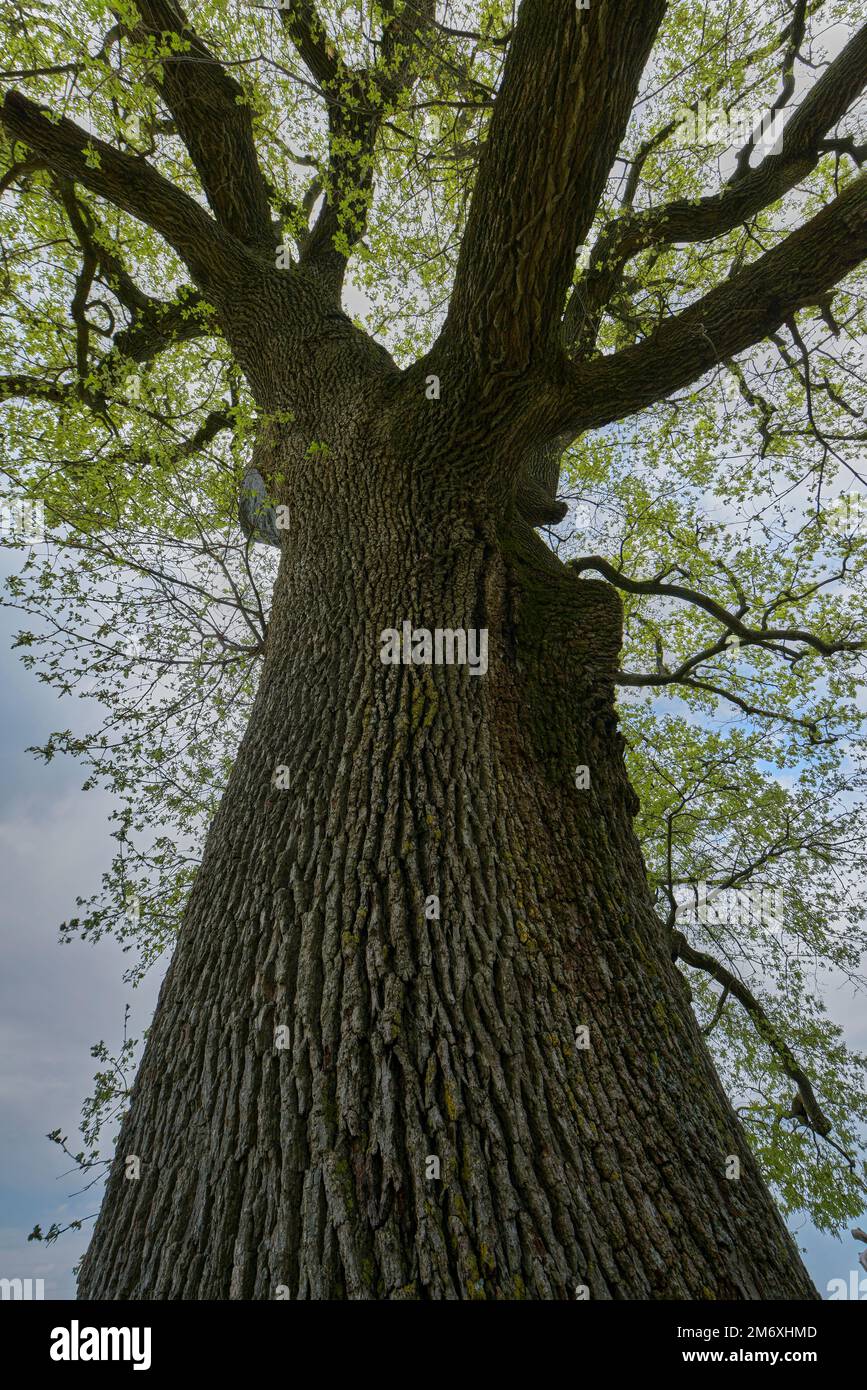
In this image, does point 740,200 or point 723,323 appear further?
point 740,200

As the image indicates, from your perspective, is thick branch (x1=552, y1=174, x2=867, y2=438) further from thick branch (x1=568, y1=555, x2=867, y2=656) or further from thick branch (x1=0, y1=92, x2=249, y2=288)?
thick branch (x1=0, y1=92, x2=249, y2=288)

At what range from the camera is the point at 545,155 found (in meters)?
2.88

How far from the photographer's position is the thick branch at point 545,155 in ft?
8.85

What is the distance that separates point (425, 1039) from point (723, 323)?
4.22 meters

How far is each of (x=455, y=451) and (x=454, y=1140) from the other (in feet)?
11.1

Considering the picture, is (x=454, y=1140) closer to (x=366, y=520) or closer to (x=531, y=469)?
(x=366, y=520)

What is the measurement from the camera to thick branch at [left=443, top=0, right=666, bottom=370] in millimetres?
2697

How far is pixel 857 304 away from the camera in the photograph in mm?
6418

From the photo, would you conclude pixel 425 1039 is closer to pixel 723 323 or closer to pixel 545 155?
pixel 545 155

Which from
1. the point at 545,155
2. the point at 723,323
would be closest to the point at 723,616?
the point at 723,323

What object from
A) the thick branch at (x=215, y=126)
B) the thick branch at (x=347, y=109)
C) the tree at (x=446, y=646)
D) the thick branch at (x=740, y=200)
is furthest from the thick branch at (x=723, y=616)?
the thick branch at (x=215, y=126)

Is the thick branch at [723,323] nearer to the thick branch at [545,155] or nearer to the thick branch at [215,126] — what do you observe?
the thick branch at [545,155]

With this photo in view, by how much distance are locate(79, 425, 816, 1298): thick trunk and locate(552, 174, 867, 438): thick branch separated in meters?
1.91

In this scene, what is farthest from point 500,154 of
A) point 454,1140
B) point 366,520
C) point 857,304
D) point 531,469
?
point 857,304
